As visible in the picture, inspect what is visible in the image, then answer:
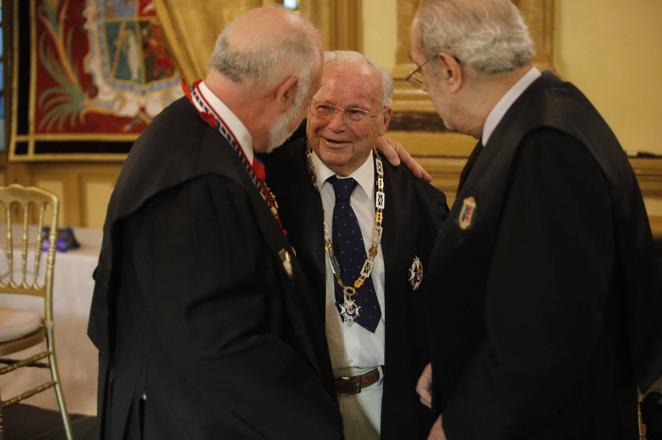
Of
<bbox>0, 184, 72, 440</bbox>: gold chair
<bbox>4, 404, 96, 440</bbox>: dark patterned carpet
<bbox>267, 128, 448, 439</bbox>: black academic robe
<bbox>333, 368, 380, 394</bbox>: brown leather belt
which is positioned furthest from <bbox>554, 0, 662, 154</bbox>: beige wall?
<bbox>4, 404, 96, 440</bbox>: dark patterned carpet

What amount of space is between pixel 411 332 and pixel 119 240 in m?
0.84

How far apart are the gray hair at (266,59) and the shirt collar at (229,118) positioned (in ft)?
0.18

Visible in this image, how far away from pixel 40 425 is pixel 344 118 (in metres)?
2.60

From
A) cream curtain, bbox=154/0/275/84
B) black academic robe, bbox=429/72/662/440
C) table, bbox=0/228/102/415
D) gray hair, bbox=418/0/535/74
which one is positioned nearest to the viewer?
black academic robe, bbox=429/72/662/440

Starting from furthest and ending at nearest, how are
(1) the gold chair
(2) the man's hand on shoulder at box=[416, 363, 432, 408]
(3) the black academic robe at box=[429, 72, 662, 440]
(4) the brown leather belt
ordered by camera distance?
1. (1) the gold chair
2. (4) the brown leather belt
3. (2) the man's hand on shoulder at box=[416, 363, 432, 408]
4. (3) the black academic robe at box=[429, 72, 662, 440]

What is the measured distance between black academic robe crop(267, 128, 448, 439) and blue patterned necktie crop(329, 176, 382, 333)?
0.04 meters

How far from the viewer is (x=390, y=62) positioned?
368 centimetres

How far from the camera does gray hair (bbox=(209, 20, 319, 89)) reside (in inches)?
58.9

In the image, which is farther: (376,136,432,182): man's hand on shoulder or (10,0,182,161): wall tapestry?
(10,0,182,161): wall tapestry

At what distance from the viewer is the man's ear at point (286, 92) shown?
1535 mm

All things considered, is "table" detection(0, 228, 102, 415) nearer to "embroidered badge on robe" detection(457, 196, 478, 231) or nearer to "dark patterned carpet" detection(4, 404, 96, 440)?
"dark patterned carpet" detection(4, 404, 96, 440)

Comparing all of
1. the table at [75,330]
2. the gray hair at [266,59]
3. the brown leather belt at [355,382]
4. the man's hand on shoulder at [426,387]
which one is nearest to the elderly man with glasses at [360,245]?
the brown leather belt at [355,382]

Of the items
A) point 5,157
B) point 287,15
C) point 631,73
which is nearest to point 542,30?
point 631,73

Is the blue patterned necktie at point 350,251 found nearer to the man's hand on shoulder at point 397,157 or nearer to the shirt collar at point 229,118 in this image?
the man's hand on shoulder at point 397,157
